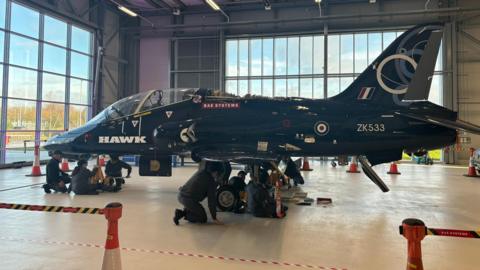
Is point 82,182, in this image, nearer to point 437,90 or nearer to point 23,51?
point 23,51

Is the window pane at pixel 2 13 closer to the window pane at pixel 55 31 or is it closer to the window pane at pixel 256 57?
the window pane at pixel 55 31

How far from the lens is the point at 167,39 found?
82.5 ft

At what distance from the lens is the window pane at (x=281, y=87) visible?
23125mm

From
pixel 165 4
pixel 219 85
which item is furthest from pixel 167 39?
pixel 219 85

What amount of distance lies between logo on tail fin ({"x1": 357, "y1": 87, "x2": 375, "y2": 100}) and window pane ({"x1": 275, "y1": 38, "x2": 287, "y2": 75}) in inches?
600

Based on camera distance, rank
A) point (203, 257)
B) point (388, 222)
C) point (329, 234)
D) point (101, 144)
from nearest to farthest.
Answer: point (203, 257), point (329, 234), point (388, 222), point (101, 144)

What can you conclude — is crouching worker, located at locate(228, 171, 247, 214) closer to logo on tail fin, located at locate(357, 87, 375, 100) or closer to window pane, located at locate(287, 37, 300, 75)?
logo on tail fin, located at locate(357, 87, 375, 100)

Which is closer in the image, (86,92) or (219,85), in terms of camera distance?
(86,92)

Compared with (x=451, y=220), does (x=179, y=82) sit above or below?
above

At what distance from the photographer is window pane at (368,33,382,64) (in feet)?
71.1

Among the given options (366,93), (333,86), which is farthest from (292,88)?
(366,93)

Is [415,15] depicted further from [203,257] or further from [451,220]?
[203,257]

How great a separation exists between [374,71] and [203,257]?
6.01 metres

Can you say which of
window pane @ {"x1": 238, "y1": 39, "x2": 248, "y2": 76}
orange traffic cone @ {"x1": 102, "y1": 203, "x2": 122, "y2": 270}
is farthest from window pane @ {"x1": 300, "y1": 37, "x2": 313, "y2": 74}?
orange traffic cone @ {"x1": 102, "y1": 203, "x2": 122, "y2": 270}
